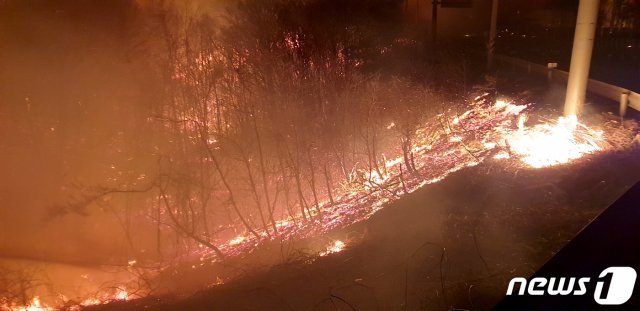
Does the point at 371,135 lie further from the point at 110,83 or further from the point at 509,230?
the point at 509,230

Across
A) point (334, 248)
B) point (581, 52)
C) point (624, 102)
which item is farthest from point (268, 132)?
point (624, 102)

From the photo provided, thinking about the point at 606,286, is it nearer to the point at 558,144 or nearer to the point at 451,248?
the point at 451,248

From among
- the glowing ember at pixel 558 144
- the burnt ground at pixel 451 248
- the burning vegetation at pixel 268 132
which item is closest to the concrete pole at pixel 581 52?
the glowing ember at pixel 558 144

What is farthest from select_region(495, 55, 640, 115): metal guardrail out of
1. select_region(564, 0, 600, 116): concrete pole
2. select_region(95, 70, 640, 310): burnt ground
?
select_region(95, 70, 640, 310): burnt ground

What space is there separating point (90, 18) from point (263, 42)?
19.1ft

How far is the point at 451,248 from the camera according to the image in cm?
622

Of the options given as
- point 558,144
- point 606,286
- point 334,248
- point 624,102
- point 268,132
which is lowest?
point 334,248

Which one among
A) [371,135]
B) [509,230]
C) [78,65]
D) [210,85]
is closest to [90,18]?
[78,65]

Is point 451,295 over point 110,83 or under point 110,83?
under

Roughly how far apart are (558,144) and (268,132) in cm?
1052

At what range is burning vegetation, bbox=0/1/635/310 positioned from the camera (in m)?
13.7

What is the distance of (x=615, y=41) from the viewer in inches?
966

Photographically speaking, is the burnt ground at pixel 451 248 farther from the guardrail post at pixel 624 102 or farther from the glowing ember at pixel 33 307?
the glowing ember at pixel 33 307

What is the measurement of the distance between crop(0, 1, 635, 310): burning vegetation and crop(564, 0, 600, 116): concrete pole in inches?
93.6
